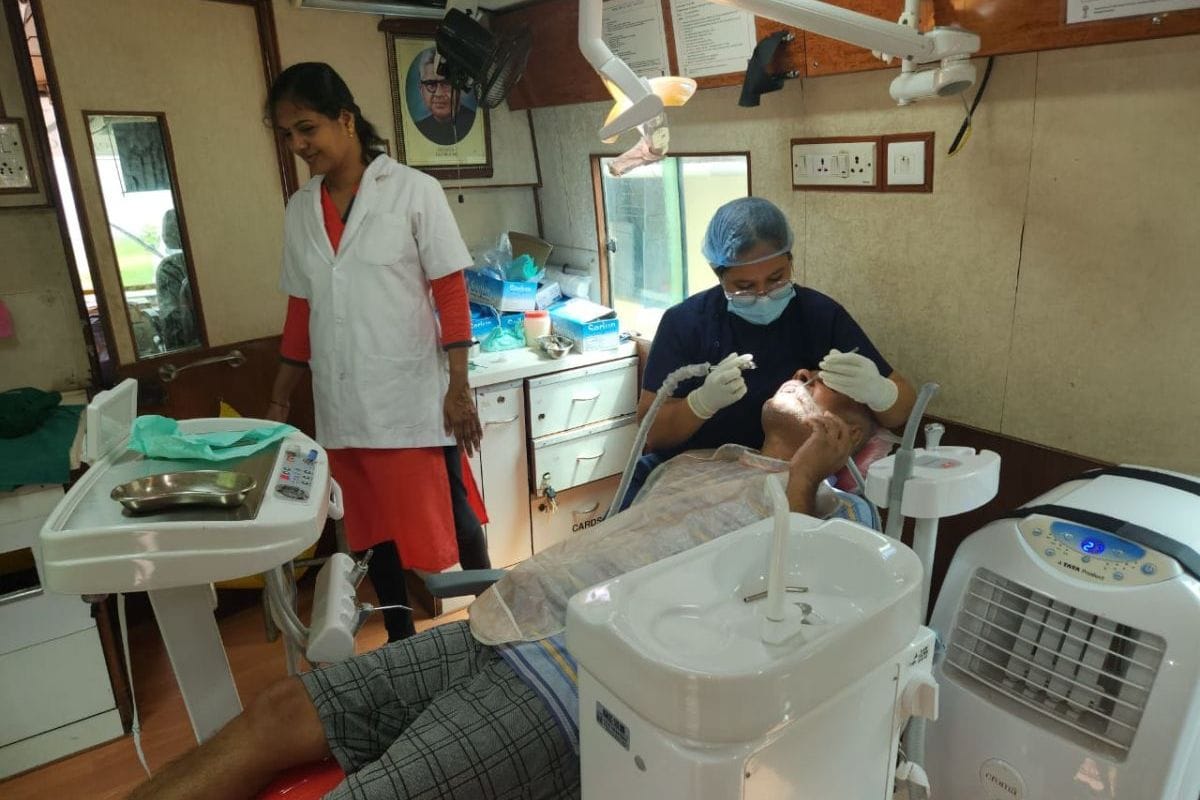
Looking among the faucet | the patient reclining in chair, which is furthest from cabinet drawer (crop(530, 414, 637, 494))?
the faucet

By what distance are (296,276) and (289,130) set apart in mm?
381

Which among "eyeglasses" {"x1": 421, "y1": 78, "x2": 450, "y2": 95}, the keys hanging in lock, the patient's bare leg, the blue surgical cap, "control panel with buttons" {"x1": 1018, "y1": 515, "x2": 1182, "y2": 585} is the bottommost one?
the keys hanging in lock

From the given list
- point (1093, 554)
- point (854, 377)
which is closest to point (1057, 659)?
point (1093, 554)

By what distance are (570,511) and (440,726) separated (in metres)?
1.75

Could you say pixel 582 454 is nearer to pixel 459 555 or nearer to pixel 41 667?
pixel 459 555

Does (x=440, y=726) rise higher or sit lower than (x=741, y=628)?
lower

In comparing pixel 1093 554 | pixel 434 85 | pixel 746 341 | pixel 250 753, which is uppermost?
pixel 434 85

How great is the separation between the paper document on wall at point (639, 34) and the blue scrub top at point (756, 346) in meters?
0.88

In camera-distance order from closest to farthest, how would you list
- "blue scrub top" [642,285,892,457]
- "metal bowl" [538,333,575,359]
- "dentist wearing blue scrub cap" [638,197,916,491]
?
"dentist wearing blue scrub cap" [638,197,916,491]
"blue scrub top" [642,285,892,457]
"metal bowl" [538,333,575,359]

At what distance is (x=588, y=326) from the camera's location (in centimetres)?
270

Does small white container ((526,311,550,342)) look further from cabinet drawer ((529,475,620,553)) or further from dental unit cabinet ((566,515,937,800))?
dental unit cabinet ((566,515,937,800))

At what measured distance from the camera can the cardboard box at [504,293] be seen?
2.77 m

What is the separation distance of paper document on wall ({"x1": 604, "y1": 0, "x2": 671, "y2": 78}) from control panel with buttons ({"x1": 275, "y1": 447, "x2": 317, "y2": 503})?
1589 millimetres

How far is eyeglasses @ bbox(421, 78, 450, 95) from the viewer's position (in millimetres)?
2822
